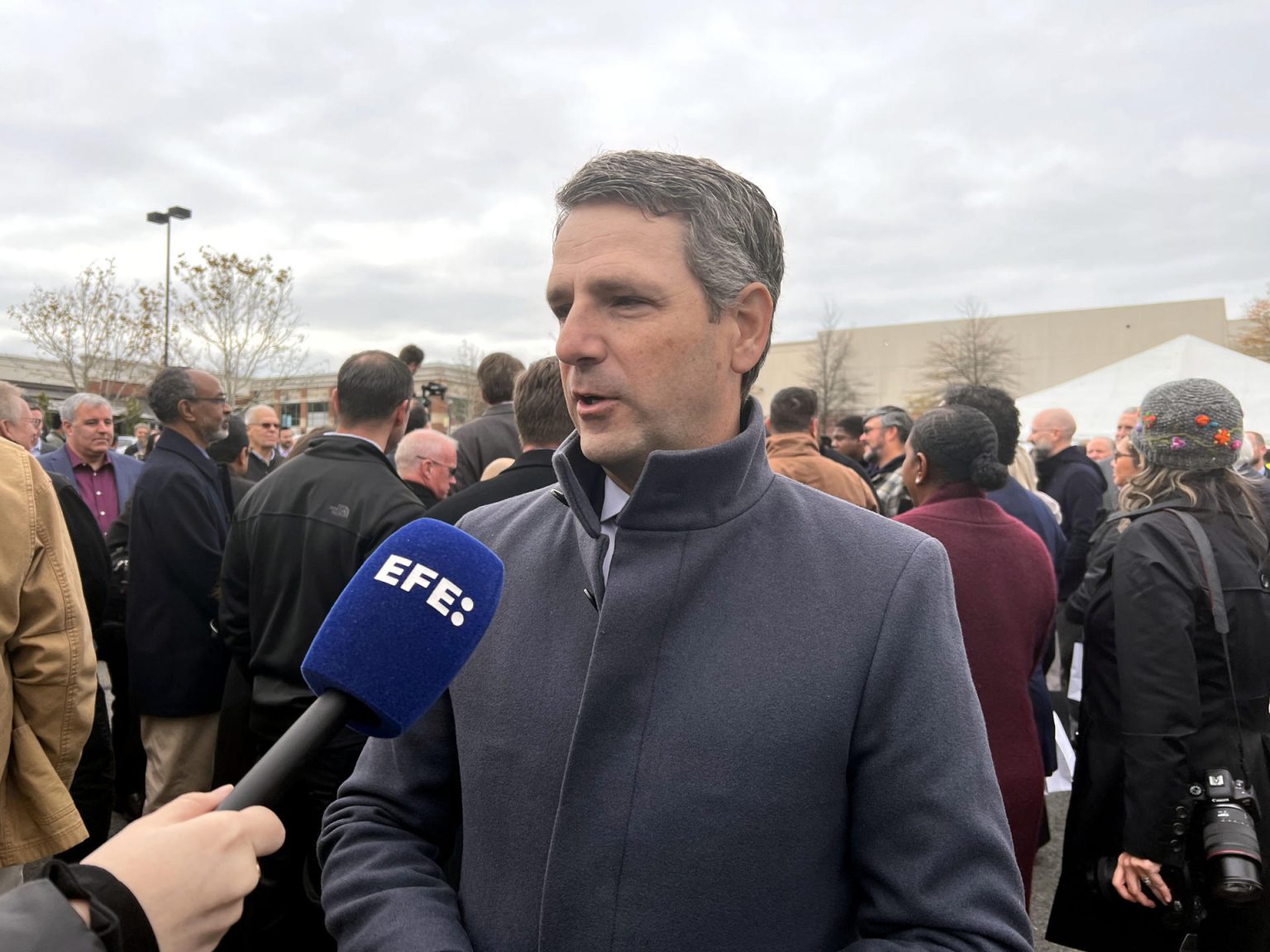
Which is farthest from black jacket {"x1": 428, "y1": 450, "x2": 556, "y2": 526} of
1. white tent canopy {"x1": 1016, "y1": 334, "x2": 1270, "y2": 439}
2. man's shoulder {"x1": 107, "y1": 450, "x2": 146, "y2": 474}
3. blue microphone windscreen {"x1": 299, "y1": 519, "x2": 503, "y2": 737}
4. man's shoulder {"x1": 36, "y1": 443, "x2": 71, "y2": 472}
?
white tent canopy {"x1": 1016, "y1": 334, "x2": 1270, "y2": 439}

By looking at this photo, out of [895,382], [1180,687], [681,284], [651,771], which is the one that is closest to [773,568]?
[651,771]

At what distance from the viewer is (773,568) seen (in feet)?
4.91

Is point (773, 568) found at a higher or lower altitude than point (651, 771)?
higher

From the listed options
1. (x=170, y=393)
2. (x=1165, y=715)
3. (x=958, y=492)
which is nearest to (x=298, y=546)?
(x=170, y=393)

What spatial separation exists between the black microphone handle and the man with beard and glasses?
3582mm

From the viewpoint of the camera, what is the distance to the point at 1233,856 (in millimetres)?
2643

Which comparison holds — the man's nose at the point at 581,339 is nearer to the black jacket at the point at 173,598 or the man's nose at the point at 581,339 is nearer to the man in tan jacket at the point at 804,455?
the man in tan jacket at the point at 804,455

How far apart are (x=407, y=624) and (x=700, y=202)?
2.72 ft

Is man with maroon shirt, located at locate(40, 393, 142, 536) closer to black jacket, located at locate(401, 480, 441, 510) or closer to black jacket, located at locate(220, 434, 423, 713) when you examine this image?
black jacket, located at locate(401, 480, 441, 510)

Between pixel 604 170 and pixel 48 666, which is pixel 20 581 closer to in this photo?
pixel 48 666

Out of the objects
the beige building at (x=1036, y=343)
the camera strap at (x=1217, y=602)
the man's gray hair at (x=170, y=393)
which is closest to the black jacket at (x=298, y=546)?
the man's gray hair at (x=170, y=393)

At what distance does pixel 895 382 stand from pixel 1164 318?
15871 millimetres

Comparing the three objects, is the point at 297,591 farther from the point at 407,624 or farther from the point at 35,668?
the point at 407,624

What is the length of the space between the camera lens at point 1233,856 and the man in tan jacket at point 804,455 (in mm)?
2064
